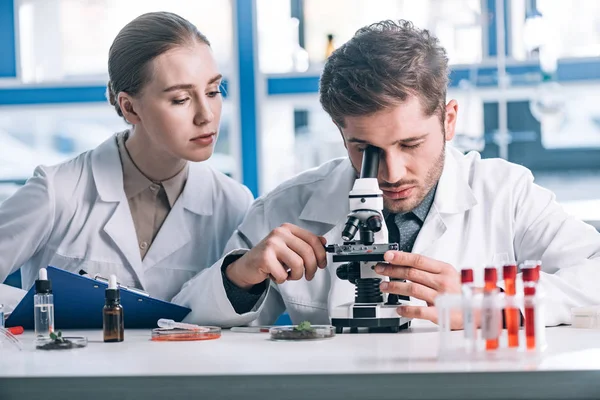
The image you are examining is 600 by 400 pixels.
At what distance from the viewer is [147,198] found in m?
2.79

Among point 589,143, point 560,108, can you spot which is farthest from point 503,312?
point 589,143

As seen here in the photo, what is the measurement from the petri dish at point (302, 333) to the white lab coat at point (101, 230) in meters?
0.87

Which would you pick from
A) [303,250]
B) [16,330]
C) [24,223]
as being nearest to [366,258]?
[303,250]

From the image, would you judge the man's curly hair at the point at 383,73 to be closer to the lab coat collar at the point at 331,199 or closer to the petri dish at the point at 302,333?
the lab coat collar at the point at 331,199

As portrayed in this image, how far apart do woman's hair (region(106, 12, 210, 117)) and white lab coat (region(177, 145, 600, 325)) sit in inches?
23.0

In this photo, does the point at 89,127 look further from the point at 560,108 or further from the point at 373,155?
the point at 373,155

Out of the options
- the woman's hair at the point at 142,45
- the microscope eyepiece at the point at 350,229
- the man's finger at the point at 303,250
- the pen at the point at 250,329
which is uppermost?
the woman's hair at the point at 142,45

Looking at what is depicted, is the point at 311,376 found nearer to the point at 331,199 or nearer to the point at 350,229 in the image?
the point at 350,229

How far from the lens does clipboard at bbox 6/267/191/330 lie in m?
2.10

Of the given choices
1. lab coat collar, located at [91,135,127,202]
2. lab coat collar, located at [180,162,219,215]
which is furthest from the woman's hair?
lab coat collar, located at [180,162,219,215]

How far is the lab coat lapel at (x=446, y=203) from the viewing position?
2285 mm

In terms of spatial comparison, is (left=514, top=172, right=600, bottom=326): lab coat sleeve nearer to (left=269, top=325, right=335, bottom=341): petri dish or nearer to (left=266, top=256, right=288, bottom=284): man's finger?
(left=269, top=325, right=335, bottom=341): petri dish

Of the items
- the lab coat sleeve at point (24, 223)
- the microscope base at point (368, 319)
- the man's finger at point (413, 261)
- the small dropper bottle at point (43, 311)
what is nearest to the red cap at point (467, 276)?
the man's finger at point (413, 261)

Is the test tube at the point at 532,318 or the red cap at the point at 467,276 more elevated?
the red cap at the point at 467,276
